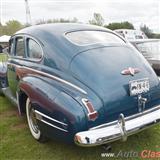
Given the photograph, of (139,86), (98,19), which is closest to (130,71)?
(139,86)

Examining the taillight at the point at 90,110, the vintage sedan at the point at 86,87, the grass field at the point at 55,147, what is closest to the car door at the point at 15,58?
the vintage sedan at the point at 86,87

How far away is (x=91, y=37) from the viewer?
14.0ft

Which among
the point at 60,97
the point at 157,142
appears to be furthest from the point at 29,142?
the point at 157,142

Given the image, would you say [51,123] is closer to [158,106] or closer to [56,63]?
[56,63]

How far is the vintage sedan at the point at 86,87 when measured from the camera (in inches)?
129

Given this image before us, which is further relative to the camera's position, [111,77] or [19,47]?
[19,47]

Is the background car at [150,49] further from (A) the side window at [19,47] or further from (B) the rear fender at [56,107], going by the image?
(B) the rear fender at [56,107]

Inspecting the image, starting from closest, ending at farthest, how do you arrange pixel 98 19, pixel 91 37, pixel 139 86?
1. pixel 139 86
2. pixel 91 37
3. pixel 98 19

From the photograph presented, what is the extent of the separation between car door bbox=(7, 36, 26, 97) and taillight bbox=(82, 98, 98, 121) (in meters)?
1.93

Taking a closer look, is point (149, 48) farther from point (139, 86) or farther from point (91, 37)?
point (139, 86)

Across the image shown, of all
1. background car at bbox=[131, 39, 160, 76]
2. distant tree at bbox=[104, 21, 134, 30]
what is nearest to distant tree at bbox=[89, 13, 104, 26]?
distant tree at bbox=[104, 21, 134, 30]

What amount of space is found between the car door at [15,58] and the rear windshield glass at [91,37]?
3.72 feet

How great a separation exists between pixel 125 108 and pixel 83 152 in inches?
37.1

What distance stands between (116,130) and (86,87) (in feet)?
2.12
